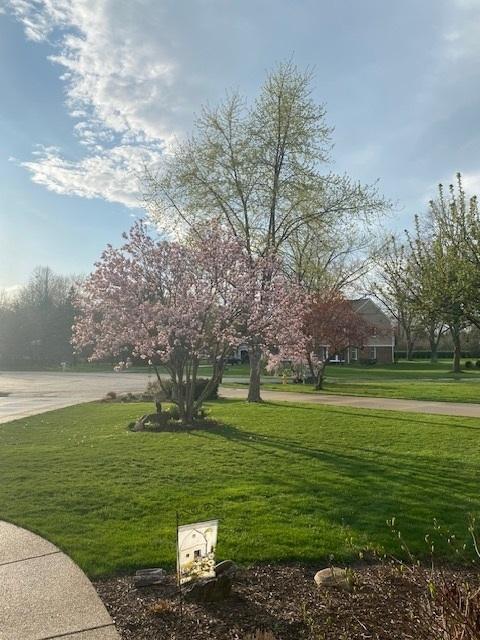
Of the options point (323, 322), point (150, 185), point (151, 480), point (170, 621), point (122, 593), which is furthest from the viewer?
point (323, 322)

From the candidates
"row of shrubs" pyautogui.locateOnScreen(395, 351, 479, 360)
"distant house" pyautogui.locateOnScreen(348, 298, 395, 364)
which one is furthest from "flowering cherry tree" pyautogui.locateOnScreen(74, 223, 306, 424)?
"row of shrubs" pyautogui.locateOnScreen(395, 351, 479, 360)

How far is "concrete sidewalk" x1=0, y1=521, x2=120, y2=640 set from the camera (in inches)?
129

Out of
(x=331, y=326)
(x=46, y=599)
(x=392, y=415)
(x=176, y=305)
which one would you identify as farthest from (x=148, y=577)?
(x=331, y=326)

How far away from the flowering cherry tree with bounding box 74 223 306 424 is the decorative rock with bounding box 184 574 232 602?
7897 millimetres

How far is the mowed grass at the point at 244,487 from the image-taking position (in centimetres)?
488

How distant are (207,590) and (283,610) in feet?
1.71

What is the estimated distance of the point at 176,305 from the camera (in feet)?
38.8

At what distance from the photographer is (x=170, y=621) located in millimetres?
3432

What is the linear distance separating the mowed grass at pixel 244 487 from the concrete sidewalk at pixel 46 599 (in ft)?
0.81

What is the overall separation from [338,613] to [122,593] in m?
1.48

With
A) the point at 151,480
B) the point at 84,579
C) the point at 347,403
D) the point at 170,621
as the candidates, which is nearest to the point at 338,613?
the point at 170,621

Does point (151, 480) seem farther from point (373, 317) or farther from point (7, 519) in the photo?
point (373, 317)

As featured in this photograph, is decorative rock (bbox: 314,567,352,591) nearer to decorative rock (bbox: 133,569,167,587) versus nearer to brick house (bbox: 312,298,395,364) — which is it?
decorative rock (bbox: 133,569,167,587)

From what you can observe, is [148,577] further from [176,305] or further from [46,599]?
[176,305]
